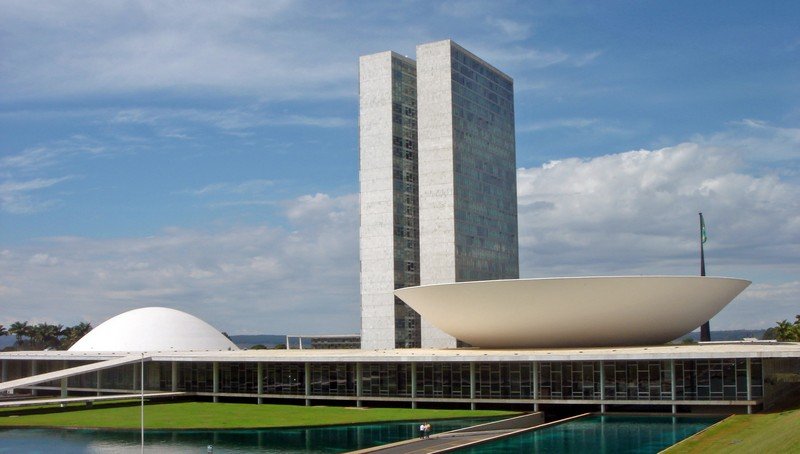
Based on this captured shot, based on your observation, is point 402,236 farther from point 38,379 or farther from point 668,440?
point 668,440

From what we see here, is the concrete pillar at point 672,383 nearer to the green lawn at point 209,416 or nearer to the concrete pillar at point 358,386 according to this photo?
the green lawn at point 209,416

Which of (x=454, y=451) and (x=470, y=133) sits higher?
(x=470, y=133)

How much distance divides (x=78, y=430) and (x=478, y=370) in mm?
24413

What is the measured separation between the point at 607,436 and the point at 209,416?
79.5 feet

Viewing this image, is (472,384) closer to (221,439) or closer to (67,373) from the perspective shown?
(221,439)

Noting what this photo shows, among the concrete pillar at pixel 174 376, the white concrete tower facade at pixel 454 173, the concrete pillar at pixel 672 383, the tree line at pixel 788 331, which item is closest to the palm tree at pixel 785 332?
the tree line at pixel 788 331

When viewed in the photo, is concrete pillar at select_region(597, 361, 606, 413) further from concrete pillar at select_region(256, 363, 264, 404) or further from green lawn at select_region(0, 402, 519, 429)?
concrete pillar at select_region(256, 363, 264, 404)

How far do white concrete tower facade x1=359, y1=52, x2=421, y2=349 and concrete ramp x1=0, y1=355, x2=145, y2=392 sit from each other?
22.9 m

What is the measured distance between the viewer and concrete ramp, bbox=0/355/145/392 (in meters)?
64.6

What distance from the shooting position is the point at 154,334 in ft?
278

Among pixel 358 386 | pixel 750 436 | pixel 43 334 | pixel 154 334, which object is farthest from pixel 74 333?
pixel 750 436

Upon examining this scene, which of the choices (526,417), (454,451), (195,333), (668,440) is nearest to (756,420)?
(668,440)

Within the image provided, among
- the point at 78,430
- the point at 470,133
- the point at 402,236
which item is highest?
the point at 470,133

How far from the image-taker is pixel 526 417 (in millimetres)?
51250
